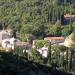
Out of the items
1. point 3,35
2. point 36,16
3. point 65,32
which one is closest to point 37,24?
point 36,16

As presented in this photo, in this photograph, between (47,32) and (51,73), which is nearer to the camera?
(51,73)

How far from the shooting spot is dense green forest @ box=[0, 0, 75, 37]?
50812 millimetres

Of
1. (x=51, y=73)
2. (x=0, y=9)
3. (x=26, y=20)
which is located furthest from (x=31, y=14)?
(x=51, y=73)

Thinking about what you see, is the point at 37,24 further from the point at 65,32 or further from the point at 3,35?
the point at 3,35

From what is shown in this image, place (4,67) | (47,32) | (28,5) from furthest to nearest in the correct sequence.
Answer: (28,5) < (47,32) < (4,67)

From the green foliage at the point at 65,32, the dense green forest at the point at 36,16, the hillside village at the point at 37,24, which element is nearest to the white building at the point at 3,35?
the hillside village at the point at 37,24

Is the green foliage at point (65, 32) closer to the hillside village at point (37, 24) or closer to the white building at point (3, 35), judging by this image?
the hillside village at point (37, 24)

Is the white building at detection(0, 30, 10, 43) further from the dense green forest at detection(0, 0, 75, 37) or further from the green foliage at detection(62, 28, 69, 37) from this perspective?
the green foliage at detection(62, 28, 69, 37)

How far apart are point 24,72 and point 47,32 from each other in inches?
1401

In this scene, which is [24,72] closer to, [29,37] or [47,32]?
[29,37]

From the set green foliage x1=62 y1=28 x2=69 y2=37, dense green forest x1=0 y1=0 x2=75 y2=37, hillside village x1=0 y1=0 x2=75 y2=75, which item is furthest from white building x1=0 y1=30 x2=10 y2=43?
green foliage x1=62 y1=28 x2=69 y2=37

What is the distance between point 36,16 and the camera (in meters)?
55.4

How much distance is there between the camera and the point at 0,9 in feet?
196

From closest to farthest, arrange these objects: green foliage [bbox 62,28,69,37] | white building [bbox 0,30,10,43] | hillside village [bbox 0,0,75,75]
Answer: hillside village [bbox 0,0,75,75]
green foliage [bbox 62,28,69,37]
white building [bbox 0,30,10,43]
